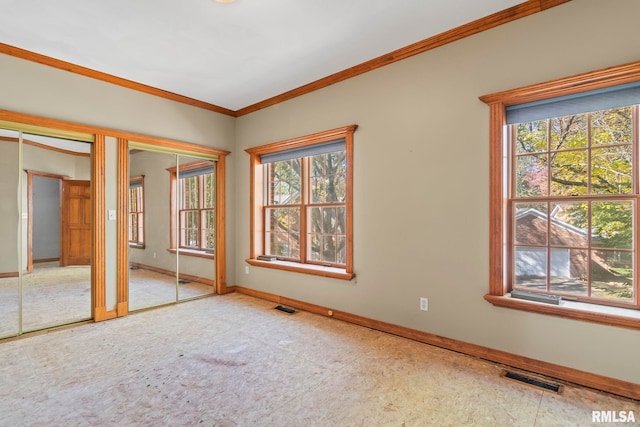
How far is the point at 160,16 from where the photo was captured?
2564mm

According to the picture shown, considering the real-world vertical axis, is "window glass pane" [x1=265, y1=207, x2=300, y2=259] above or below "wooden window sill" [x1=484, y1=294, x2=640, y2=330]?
above

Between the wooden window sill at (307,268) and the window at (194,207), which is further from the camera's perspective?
the window at (194,207)

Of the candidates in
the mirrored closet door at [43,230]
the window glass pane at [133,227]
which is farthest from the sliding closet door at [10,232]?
the window glass pane at [133,227]

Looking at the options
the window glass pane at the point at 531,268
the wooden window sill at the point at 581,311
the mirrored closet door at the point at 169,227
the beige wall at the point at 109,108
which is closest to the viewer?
the wooden window sill at the point at 581,311

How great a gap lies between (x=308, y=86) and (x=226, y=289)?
10.5 feet

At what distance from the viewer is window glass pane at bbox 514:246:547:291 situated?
252 centimetres

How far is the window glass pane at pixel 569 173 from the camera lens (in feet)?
7.78

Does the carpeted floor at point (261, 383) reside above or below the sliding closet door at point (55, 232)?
below

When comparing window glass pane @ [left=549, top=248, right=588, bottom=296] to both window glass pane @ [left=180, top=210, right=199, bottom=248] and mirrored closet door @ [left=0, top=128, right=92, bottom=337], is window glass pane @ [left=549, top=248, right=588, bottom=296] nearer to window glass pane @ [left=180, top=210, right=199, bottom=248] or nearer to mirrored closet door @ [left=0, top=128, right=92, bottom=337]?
window glass pane @ [left=180, top=210, right=199, bottom=248]

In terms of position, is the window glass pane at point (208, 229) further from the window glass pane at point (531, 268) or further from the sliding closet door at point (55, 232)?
the window glass pane at point (531, 268)

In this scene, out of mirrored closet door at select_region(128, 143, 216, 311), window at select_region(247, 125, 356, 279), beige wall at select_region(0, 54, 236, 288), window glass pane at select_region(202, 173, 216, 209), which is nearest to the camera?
beige wall at select_region(0, 54, 236, 288)

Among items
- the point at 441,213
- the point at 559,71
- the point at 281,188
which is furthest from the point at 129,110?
the point at 559,71

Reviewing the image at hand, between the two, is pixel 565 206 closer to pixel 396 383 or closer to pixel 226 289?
pixel 396 383

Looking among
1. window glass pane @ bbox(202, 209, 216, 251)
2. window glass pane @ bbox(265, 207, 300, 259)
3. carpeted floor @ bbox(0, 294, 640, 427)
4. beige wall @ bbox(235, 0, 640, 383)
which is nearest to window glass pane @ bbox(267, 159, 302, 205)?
window glass pane @ bbox(265, 207, 300, 259)
